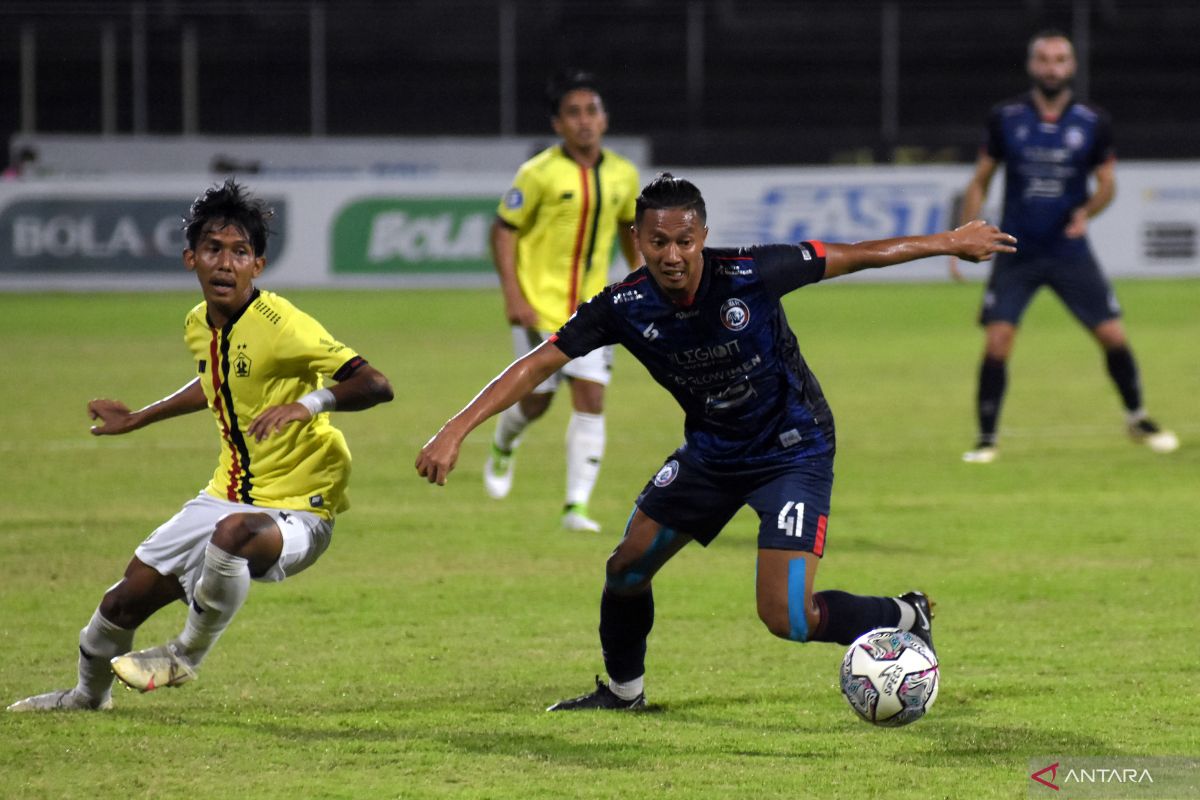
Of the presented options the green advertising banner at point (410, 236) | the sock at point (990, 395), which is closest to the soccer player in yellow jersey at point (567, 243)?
the sock at point (990, 395)

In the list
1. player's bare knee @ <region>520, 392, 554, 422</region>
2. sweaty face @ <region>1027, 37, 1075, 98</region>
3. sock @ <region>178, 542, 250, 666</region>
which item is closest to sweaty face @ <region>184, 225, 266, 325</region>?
sock @ <region>178, 542, 250, 666</region>

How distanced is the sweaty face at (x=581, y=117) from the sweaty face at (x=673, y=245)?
3.93 meters

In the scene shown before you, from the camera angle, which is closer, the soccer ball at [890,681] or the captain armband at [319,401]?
the soccer ball at [890,681]

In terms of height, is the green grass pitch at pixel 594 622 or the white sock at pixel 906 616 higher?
the white sock at pixel 906 616

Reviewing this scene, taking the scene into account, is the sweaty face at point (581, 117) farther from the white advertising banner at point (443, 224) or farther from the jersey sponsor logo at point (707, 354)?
the white advertising banner at point (443, 224)

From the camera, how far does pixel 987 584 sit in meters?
7.81

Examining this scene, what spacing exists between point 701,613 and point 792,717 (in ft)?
5.59

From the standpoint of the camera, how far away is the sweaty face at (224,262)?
5762 millimetres

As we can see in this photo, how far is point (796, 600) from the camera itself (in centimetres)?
543

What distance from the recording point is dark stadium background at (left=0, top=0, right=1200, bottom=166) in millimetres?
30359

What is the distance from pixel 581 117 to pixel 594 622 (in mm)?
3158

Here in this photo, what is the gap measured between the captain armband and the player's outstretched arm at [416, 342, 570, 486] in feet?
1.04

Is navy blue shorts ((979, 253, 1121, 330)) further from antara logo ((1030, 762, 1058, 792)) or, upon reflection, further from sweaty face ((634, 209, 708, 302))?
antara logo ((1030, 762, 1058, 792))

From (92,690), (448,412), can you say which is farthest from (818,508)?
(448,412)
